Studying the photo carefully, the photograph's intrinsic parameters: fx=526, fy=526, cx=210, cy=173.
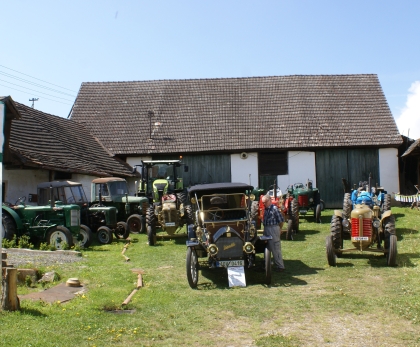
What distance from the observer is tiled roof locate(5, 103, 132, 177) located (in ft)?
59.4

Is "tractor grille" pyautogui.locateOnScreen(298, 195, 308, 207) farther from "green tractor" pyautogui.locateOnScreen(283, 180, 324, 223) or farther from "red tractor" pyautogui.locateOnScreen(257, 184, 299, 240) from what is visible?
"red tractor" pyautogui.locateOnScreen(257, 184, 299, 240)

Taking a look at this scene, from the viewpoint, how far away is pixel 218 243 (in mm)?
9828

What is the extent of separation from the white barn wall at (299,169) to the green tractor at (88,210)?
1062 cm

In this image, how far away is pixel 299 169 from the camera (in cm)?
2491

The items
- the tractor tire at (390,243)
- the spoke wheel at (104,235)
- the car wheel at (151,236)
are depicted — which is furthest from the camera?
the spoke wheel at (104,235)

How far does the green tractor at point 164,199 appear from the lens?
15.0 m

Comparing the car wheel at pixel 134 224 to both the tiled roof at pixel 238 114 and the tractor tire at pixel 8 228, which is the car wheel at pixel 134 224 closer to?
the tractor tire at pixel 8 228

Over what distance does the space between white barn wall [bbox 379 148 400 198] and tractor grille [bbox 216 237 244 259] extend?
1672 cm

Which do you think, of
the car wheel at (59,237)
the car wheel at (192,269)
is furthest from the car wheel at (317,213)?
the car wheel at (192,269)

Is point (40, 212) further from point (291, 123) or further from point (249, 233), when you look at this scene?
point (291, 123)

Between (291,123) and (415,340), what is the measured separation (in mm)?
20305

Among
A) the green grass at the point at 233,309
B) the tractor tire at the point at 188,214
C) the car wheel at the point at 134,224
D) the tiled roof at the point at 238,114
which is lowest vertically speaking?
the green grass at the point at 233,309

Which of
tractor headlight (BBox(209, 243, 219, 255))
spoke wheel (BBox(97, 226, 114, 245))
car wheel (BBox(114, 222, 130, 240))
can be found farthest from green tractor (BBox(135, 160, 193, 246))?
tractor headlight (BBox(209, 243, 219, 255))

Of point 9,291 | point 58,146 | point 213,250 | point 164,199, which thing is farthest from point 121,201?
point 9,291
